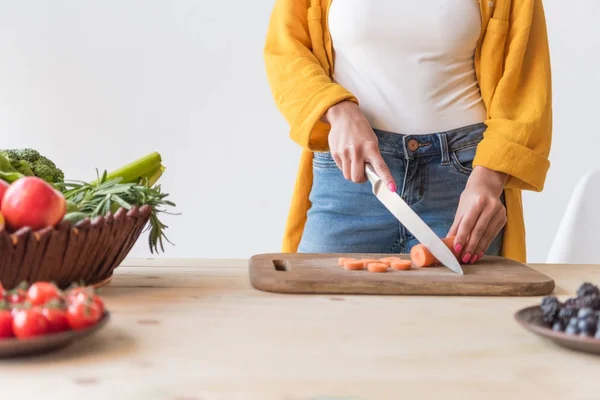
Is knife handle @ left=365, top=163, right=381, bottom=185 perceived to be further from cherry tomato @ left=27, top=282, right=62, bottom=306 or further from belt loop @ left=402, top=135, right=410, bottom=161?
cherry tomato @ left=27, top=282, right=62, bottom=306

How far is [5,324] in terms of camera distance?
81 centimetres

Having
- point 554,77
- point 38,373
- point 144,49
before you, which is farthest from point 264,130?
point 38,373

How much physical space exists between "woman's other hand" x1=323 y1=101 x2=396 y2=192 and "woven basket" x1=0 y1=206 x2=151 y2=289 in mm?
416

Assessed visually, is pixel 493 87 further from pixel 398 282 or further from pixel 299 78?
pixel 398 282

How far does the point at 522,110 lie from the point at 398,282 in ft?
1.92

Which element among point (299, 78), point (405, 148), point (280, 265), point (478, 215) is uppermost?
point (299, 78)

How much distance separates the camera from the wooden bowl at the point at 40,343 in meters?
0.79

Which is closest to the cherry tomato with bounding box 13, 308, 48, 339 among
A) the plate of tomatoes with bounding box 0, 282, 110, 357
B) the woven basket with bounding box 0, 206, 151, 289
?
the plate of tomatoes with bounding box 0, 282, 110, 357

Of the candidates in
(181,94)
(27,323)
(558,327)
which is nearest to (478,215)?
(558,327)

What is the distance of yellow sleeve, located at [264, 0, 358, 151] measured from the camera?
1547 millimetres

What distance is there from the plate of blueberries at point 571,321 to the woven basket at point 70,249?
558mm

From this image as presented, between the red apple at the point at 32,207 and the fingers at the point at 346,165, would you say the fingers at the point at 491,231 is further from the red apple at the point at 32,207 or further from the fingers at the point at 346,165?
the red apple at the point at 32,207

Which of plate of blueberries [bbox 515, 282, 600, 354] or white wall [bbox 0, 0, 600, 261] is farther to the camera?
white wall [bbox 0, 0, 600, 261]

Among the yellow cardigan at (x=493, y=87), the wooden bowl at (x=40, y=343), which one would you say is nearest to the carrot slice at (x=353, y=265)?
the yellow cardigan at (x=493, y=87)
